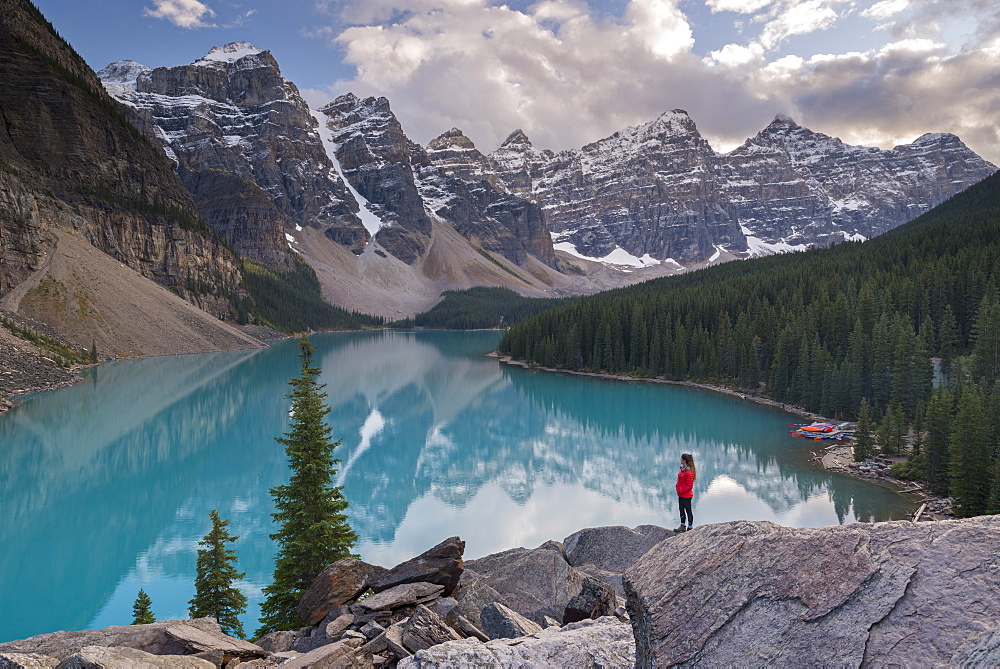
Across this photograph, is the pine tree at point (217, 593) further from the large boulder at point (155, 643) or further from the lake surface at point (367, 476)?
the large boulder at point (155, 643)

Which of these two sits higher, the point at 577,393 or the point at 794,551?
the point at 794,551

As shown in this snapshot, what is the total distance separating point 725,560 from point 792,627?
0.76 m

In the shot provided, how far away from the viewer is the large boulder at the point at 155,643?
29.0 feet

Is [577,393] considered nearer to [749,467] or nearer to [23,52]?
[749,467]

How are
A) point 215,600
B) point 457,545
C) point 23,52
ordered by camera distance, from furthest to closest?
point 23,52 < point 215,600 < point 457,545

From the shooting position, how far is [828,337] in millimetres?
61125

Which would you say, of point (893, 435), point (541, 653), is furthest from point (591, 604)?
point (893, 435)

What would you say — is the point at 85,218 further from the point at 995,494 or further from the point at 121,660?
the point at 995,494

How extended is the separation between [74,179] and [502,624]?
132236mm

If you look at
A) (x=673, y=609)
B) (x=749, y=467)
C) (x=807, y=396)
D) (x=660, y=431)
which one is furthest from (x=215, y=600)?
(x=807, y=396)

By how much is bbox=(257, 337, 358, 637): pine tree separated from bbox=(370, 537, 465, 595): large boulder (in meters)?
4.06

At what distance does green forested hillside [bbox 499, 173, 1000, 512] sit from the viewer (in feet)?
145

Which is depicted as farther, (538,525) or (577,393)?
(577,393)

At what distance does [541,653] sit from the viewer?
6508 millimetres
